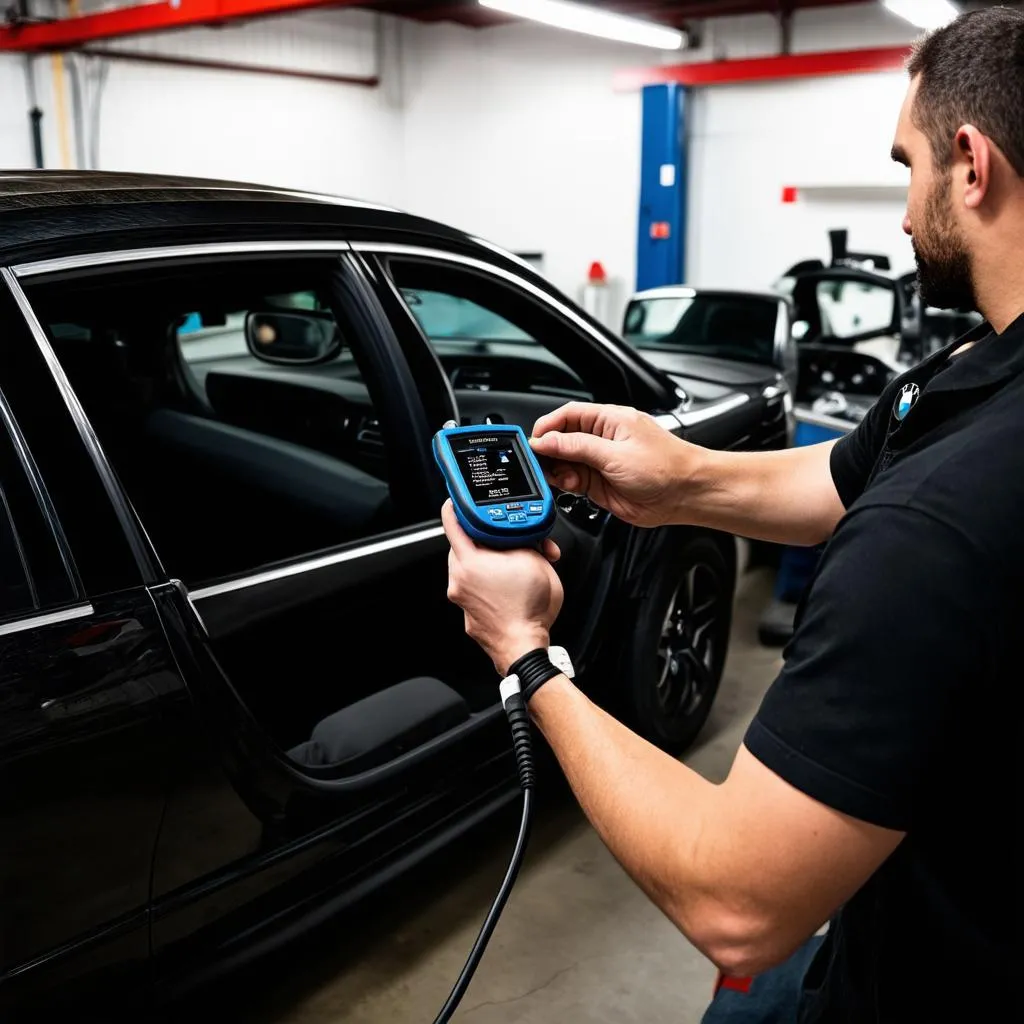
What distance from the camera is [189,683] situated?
60.6 inches

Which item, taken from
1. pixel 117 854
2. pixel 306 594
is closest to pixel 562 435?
pixel 306 594

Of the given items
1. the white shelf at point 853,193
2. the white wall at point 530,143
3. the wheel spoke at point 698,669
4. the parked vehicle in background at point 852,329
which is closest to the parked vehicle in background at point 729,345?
→ the parked vehicle in background at point 852,329

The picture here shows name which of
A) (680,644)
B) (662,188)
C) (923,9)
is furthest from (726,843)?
(662,188)

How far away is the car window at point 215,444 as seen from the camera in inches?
92.1

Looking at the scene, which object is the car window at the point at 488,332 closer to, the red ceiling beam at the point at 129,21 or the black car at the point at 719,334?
the black car at the point at 719,334

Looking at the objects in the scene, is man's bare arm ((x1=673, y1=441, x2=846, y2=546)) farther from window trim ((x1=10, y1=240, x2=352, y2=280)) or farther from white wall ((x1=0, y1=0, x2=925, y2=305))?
white wall ((x1=0, y1=0, x2=925, y2=305))

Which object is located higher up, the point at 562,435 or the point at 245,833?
the point at 562,435

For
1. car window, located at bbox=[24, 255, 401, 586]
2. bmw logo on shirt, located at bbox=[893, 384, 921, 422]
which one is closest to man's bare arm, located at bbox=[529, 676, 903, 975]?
bmw logo on shirt, located at bbox=[893, 384, 921, 422]

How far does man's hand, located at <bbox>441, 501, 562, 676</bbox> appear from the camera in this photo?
1.19 m

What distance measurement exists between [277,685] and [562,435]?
850mm

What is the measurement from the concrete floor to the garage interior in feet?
3.22

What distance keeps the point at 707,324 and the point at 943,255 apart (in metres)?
3.48

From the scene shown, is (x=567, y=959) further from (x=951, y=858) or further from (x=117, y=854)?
(x=951, y=858)

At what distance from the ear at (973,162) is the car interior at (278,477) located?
3.86 feet
